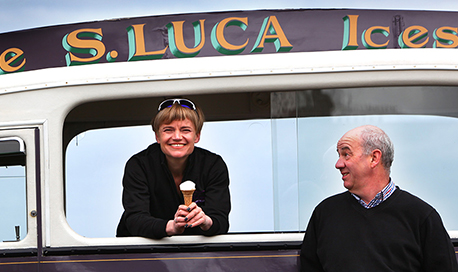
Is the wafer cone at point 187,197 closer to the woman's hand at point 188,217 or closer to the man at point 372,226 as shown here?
the woman's hand at point 188,217

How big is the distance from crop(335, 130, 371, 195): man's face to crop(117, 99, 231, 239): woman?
78 cm

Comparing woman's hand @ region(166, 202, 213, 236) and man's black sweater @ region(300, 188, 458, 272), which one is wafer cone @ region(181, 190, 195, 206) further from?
man's black sweater @ region(300, 188, 458, 272)

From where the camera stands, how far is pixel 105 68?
9.80ft

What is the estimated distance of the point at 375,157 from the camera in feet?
8.43

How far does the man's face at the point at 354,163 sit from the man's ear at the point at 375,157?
0.07ft

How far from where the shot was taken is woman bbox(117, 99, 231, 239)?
9.52 ft

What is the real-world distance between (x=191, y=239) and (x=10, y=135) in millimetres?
1255

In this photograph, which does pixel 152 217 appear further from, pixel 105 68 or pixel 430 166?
pixel 430 166

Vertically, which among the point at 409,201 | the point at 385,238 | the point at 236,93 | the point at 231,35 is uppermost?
the point at 231,35

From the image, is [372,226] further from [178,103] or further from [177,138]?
[178,103]

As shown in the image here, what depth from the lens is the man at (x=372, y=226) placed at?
2369 mm

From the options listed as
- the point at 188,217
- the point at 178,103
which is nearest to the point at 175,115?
the point at 178,103

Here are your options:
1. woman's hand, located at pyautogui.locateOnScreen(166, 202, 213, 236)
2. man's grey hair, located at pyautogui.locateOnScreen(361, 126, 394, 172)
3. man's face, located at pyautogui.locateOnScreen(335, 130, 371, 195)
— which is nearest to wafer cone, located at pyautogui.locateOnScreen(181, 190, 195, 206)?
woman's hand, located at pyautogui.locateOnScreen(166, 202, 213, 236)

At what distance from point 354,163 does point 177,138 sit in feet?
3.37
